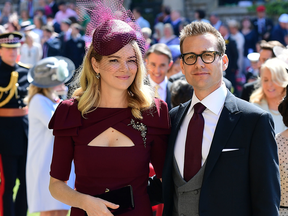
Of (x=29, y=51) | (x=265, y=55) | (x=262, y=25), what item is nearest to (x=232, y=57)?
(x=262, y=25)

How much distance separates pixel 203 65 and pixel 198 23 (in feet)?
0.96

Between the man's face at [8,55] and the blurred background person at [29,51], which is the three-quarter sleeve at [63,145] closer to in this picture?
the man's face at [8,55]

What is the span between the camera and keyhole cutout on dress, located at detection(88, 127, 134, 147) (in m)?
2.68

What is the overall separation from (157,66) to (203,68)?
119 inches

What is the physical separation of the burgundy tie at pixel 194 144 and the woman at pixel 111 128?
285 millimetres

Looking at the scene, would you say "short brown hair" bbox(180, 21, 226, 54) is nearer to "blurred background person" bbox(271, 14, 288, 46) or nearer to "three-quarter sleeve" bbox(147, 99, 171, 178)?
"three-quarter sleeve" bbox(147, 99, 171, 178)

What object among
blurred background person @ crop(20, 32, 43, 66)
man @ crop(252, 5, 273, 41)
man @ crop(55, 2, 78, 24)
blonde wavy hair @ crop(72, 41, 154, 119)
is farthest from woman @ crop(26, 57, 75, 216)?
man @ crop(55, 2, 78, 24)

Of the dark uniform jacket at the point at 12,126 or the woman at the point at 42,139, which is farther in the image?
the dark uniform jacket at the point at 12,126

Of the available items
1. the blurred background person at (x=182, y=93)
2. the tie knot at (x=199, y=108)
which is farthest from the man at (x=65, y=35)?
the tie knot at (x=199, y=108)

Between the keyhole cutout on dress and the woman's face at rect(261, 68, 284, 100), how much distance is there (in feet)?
8.24

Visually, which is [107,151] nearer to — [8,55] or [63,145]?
[63,145]

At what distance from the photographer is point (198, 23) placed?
2.51 m

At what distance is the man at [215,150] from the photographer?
7.16 feet

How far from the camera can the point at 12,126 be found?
17.8 ft
